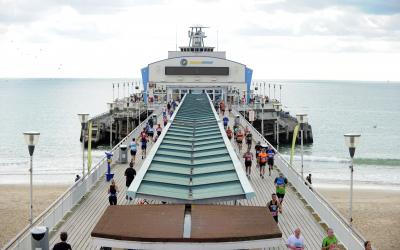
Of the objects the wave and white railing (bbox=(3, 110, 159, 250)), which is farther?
the wave

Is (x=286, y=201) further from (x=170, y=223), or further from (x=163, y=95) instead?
(x=163, y=95)

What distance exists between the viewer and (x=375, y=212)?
105ft

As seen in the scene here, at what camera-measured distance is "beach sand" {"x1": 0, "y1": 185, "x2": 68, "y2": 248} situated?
27375 millimetres

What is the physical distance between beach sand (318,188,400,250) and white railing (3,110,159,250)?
12.2 metres

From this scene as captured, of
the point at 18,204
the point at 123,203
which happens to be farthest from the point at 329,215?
the point at 18,204

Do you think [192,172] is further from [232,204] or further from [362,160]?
[362,160]

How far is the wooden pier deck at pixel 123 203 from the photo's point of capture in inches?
594

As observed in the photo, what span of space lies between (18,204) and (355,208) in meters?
19.4

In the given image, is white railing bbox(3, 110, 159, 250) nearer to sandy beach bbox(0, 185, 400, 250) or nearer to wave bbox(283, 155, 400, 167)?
sandy beach bbox(0, 185, 400, 250)

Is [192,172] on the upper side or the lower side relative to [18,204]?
upper

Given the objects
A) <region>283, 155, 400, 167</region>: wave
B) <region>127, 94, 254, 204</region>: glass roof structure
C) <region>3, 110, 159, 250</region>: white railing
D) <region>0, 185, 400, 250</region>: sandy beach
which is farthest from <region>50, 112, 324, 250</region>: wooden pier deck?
<region>283, 155, 400, 167</region>: wave

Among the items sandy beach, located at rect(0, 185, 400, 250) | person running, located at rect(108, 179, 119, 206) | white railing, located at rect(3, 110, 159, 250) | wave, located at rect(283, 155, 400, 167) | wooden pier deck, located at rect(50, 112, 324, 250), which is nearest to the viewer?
white railing, located at rect(3, 110, 159, 250)

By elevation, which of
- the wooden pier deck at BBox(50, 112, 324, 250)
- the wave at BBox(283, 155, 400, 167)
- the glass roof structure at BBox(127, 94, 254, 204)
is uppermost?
the glass roof structure at BBox(127, 94, 254, 204)

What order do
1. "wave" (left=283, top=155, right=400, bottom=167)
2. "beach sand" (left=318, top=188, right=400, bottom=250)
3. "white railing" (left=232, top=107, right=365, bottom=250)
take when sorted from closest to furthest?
1. "white railing" (left=232, top=107, right=365, bottom=250)
2. "beach sand" (left=318, top=188, right=400, bottom=250)
3. "wave" (left=283, top=155, right=400, bottom=167)
